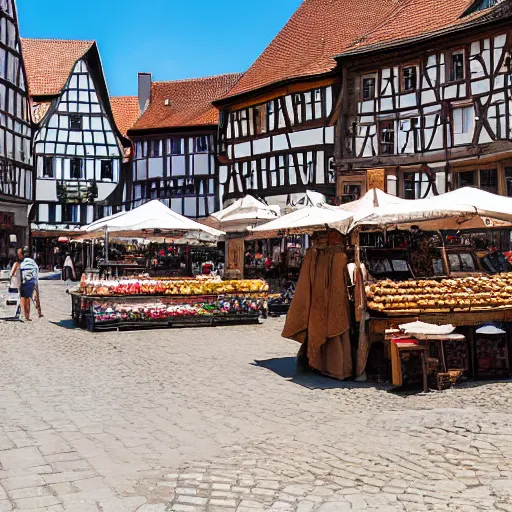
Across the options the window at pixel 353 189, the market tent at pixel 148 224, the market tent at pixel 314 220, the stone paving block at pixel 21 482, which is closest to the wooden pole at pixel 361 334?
the market tent at pixel 314 220

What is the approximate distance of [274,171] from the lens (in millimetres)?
35656

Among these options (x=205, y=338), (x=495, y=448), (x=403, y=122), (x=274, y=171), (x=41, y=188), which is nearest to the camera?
(x=495, y=448)

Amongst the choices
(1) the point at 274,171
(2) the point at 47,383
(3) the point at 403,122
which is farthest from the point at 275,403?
(1) the point at 274,171

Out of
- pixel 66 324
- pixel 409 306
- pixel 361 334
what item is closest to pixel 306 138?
pixel 66 324

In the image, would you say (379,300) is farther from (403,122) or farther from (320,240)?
(403,122)

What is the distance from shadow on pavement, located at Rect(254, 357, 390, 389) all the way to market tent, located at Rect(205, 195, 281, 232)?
334 inches

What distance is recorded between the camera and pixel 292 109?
3472cm

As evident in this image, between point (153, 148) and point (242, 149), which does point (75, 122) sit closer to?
point (153, 148)

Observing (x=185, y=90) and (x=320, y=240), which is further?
(x=185, y=90)

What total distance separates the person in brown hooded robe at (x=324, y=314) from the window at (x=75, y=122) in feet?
142

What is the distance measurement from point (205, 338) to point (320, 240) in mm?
4704

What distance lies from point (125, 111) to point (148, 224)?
4247 centimetres

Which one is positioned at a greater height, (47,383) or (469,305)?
(469,305)

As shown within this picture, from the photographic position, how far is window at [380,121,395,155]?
99.8 ft
